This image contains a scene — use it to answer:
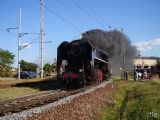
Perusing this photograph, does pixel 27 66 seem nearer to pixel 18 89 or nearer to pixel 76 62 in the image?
pixel 76 62

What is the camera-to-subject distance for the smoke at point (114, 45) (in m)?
43.5

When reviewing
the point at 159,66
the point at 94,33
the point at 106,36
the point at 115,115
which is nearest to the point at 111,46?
the point at 106,36

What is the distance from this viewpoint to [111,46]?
51.3 metres

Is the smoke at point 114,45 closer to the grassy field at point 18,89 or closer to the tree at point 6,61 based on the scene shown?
the grassy field at point 18,89

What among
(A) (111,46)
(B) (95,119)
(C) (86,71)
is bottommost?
(B) (95,119)

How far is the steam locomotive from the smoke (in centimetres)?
834

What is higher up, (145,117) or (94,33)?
(94,33)

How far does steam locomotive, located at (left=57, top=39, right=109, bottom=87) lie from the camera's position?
96.3 feet

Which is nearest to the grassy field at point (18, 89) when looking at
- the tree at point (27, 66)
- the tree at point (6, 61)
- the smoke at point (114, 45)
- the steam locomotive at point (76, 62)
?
the steam locomotive at point (76, 62)

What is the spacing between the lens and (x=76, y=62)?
30.0 m

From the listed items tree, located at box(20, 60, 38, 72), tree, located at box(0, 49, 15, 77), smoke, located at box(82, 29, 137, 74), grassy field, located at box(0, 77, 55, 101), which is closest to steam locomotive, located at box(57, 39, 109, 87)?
grassy field, located at box(0, 77, 55, 101)

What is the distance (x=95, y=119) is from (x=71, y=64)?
17.6 metres

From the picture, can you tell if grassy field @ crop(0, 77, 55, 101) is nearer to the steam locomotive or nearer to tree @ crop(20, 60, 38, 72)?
the steam locomotive

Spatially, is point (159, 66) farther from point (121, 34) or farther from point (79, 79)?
point (79, 79)
